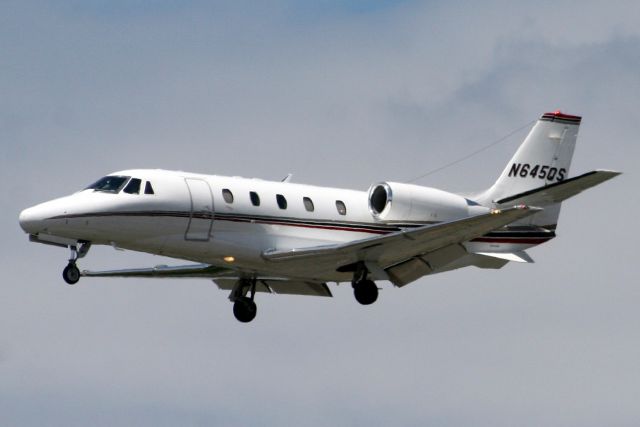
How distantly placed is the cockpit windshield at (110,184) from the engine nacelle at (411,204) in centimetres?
569

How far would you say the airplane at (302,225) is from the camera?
32438 mm

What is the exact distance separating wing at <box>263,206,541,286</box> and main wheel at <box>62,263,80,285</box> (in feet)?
13.0

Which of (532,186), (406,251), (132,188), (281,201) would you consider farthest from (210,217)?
(532,186)

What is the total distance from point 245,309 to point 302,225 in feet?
9.52

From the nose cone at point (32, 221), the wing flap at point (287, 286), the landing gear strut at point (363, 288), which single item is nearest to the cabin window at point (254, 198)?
the landing gear strut at point (363, 288)

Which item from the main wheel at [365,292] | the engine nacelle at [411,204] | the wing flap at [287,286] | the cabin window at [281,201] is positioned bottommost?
the main wheel at [365,292]

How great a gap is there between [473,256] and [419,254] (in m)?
2.29

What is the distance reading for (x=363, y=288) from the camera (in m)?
34.3

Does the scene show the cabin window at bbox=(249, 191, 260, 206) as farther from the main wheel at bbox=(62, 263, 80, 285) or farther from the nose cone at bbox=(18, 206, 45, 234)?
the nose cone at bbox=(18, 206, 45, 234)

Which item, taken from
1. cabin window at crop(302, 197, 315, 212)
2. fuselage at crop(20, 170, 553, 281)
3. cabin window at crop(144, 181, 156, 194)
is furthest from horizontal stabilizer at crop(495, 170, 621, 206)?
cabin window at crop(144, 181, 156, 194)

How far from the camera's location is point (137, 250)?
108ft

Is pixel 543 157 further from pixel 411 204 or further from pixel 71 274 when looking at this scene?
pixel 71 274

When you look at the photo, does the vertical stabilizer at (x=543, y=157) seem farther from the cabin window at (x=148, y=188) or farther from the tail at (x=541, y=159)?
the cabin window at (x=148, y=188)

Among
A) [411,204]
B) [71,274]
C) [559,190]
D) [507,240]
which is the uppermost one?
[507,240]
